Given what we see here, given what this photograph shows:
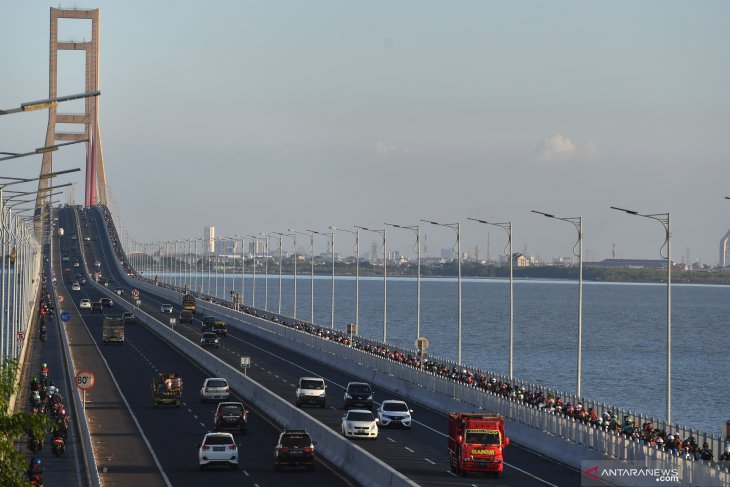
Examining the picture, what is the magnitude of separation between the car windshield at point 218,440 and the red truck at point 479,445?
7.15m

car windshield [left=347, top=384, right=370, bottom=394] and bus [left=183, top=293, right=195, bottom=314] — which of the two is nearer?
car windshield [left=347, top=384, right=370, bottom=394]

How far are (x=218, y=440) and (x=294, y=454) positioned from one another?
2473 mm

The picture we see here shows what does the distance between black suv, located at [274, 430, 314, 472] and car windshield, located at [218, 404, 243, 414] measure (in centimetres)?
1035

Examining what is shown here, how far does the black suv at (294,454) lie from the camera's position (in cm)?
4362

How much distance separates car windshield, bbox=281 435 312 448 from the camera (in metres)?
44.0

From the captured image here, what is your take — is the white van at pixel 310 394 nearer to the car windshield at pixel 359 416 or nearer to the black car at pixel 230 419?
the black car at pixel 230 419

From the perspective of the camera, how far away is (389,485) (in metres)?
36.6

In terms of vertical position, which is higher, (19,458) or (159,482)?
(19,458)

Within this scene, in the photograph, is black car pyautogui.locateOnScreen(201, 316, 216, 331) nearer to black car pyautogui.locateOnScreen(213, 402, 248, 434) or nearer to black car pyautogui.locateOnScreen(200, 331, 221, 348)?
black car pyautogui.locateOnScreen(200, 331, 221, 348)

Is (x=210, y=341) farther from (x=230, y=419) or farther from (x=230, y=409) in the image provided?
(x=230, y=419)

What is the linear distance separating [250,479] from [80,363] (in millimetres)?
49582

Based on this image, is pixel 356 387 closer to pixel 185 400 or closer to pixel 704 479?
pixel 185 400

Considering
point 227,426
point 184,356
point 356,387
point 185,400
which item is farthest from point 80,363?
point 227,426

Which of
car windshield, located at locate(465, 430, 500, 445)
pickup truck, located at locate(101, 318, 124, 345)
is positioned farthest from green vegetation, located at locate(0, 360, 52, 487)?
pickup truck, located at locate(101, 318, 124, 345)
